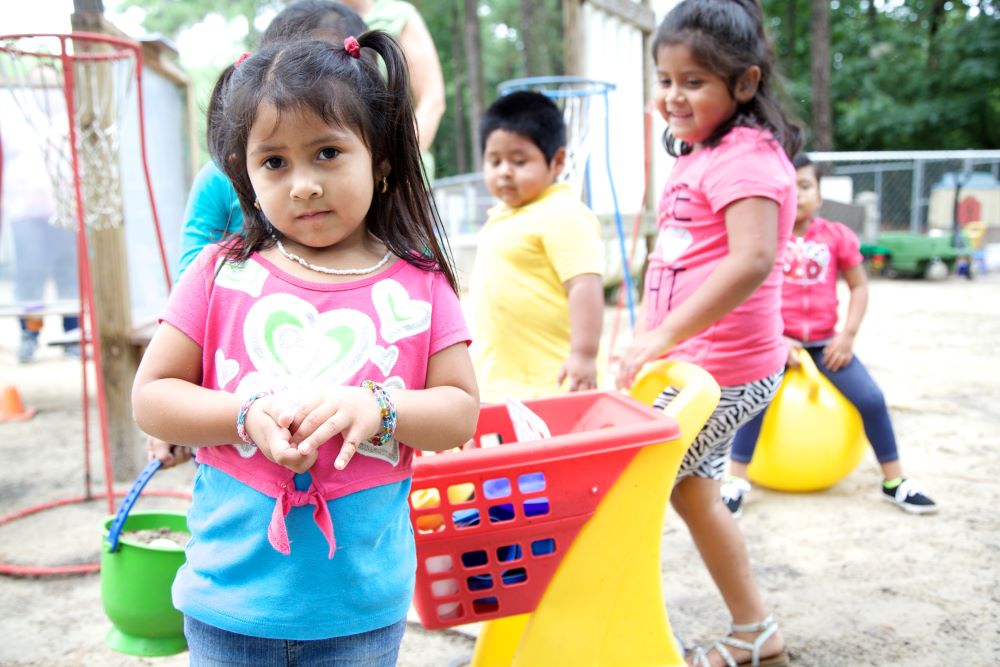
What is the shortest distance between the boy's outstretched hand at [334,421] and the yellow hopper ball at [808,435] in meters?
2.54

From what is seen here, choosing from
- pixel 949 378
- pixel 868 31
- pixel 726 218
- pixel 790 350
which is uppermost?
pixel 868 31

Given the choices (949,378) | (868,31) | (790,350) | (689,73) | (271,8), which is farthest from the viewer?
(271,8)

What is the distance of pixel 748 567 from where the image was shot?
203 centimetres

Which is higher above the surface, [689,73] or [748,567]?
[689,73]

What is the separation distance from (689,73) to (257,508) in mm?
1407

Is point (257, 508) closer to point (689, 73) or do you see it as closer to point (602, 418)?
point (602, 418)

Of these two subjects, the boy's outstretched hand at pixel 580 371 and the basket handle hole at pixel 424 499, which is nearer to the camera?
the basket handle hole at pixel 424 499

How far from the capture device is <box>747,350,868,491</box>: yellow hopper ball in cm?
324

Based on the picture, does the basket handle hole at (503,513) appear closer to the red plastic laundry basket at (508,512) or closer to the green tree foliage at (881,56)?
the red plastic laundry basket at (508,512)

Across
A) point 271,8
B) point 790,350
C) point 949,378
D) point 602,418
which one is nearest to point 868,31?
point 271,8

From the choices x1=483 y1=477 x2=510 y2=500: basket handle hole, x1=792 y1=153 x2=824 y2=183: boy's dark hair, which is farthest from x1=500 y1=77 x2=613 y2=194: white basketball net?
x1=483 y1=477 x2=510 y2=500: basket handle hole

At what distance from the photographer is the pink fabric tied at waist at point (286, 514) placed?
1.06m

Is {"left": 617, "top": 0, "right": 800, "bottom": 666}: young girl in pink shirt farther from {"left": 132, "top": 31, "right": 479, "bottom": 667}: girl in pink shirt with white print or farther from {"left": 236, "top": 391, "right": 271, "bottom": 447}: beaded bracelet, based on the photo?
{"left": 236, "top": 391, "right": 271, "bottom": 447}: beaded bracelet

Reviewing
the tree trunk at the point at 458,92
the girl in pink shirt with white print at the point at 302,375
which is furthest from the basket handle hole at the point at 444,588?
the tree trunk at the point at 458,92
